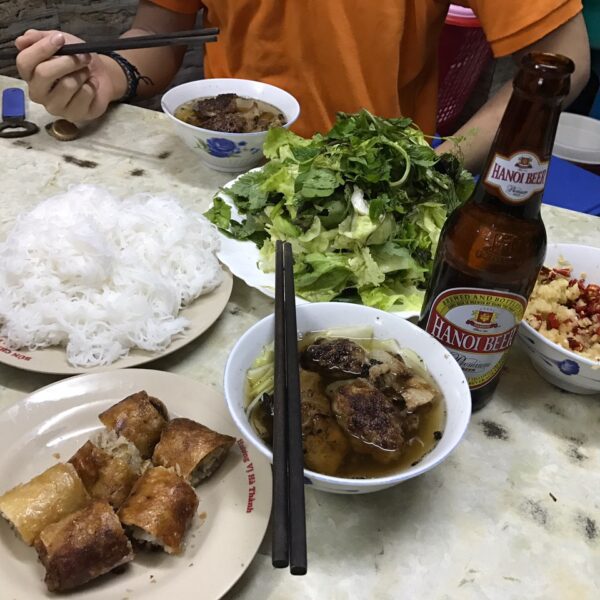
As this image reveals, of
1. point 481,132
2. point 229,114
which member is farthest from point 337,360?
point 481,132

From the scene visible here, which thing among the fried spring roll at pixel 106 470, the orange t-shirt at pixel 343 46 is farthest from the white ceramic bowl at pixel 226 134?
the fried spring roll at pixel 106 470

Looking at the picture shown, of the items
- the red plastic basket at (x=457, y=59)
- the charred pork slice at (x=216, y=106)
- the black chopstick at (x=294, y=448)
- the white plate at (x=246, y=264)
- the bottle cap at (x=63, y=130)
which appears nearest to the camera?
the black chopstick at (x=294, y=448)

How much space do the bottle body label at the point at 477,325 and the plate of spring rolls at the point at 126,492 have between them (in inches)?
14.5

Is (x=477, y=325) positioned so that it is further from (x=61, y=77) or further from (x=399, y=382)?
(x=61, y=77)

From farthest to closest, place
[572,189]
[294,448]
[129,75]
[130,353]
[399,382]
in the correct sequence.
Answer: [572,189], [129,75], [130,353], [399,382], [294,448]

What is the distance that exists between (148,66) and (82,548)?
75.0 inches

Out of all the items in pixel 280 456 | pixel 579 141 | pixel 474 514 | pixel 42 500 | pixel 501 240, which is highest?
pixel 501 240

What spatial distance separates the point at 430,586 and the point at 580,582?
8.7 inches

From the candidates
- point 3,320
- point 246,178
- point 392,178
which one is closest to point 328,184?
point 392,178

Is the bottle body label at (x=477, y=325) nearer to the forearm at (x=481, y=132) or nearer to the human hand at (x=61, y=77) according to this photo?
the forearm at (x=481, y=132)

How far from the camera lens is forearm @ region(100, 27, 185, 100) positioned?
2.02m

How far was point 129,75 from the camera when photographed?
2076mm

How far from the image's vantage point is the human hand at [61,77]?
169cm

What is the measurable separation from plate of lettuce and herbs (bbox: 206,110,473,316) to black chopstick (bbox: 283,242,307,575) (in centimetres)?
28
